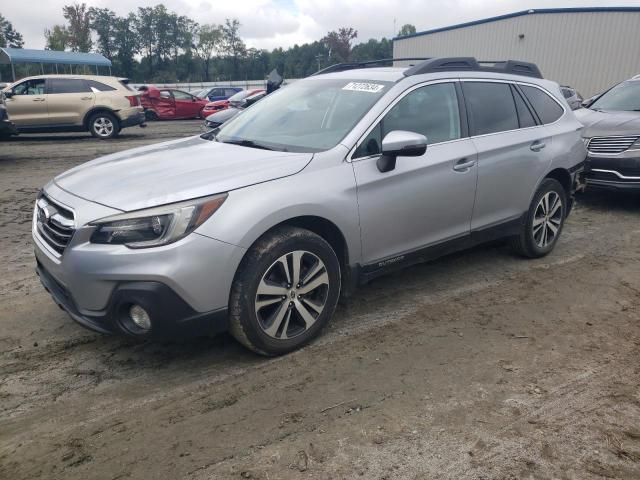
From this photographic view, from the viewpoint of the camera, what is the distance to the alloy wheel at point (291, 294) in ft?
10.7

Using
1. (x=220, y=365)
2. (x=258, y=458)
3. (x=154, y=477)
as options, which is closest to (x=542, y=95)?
(x=220, y=365)

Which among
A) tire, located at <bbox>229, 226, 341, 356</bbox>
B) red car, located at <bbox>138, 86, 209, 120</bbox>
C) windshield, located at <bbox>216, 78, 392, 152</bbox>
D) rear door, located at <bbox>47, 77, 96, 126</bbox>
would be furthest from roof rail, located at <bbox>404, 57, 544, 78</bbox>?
red car, located at <bbox>138, 86, 209, 120</bbox>

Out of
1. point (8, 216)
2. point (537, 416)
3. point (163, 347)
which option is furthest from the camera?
point (8, 216)

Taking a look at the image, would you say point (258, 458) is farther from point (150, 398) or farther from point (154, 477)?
point (150, 398)

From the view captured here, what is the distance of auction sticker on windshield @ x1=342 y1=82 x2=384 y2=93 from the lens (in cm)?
402

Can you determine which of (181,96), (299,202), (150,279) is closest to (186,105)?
(181,96)

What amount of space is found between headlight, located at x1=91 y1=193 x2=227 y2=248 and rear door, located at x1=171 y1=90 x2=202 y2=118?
22.0 m

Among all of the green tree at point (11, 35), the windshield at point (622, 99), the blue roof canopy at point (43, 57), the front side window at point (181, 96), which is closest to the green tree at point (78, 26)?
the green tree at point (11, 35)

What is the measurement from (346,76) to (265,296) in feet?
7.04

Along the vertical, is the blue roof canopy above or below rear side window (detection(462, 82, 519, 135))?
above

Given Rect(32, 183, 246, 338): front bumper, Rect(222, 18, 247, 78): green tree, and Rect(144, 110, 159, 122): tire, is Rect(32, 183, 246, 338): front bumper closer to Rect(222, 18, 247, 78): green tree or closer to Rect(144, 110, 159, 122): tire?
Rect(144, 110, 159, 122): tire

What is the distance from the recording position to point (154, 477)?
240cm

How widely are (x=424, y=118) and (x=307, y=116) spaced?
0.89m

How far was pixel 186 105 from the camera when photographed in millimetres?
23812
